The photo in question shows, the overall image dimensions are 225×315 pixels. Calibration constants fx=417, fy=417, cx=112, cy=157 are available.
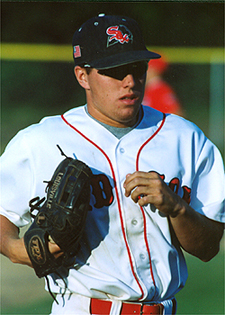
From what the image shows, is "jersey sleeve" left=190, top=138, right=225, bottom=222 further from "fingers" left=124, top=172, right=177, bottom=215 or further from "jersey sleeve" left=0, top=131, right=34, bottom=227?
"jersey sleeve" left=0, top=131, right=34, bottom=227

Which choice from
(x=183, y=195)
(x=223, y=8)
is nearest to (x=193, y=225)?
(x=183, y=195)

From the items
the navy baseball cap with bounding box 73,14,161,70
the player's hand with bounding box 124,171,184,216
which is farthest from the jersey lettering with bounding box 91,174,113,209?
the navy baseball cap with bounding box 73,14,161,70

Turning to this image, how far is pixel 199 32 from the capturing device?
7.28 m

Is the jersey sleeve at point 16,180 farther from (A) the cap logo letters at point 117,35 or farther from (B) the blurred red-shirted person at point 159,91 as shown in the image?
(B) the blurred red-shirted person at point 159,91

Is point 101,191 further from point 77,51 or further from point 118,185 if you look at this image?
point 77,51

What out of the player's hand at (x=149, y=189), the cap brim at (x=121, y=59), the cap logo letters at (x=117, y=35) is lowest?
the player's hand at (x=149, y=189)

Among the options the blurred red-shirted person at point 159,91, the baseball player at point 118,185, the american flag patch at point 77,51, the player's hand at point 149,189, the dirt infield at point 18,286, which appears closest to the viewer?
the player's hand at point 149,189

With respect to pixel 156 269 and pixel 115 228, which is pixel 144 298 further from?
pixel 115 228

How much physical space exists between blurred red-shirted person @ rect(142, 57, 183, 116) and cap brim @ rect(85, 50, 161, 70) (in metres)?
5.91

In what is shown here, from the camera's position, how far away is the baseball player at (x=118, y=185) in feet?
4.18

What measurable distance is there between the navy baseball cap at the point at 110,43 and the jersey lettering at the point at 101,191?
35 centimetres

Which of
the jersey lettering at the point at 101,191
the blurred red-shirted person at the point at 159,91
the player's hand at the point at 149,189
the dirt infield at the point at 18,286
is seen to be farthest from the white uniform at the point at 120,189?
the blurred red-shirted person at the point at 159,91

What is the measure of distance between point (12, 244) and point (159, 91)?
6793mm

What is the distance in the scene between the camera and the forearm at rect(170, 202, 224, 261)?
49.7 inches
